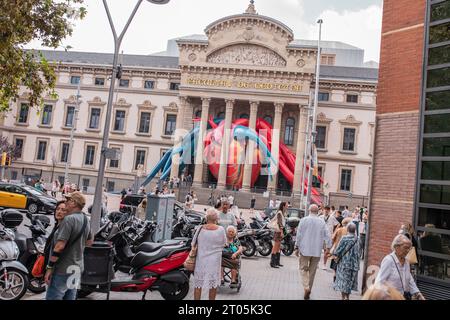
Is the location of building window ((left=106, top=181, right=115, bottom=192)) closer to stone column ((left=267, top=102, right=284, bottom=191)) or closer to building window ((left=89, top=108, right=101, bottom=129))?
building window ((left=89, top=108, right=101, bottom=129))

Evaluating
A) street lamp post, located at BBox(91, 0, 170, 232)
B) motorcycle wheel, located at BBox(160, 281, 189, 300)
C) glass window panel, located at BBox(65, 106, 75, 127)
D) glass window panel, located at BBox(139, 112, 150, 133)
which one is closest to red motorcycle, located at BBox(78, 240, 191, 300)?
motorcycle wheel, located at BBox(160, 281, 189, 300)

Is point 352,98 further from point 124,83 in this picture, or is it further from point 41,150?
point 41,150

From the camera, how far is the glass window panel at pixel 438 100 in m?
8.55

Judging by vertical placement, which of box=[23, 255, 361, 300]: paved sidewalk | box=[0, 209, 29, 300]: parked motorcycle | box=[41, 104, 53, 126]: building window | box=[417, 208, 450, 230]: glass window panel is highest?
box=[41, 104, 53, 126]: building window

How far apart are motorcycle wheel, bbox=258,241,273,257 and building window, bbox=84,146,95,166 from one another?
136 ft

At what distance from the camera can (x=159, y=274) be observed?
7.48 metres

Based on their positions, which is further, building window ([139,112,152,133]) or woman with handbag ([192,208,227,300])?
building window ([139,112,152,133])

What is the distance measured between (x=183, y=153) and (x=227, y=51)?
12263mm

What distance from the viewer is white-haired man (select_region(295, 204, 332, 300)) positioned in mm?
8781

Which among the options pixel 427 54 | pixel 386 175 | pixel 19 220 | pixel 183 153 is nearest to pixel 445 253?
pixel 386 175

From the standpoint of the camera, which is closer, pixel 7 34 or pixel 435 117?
pixel 435 117

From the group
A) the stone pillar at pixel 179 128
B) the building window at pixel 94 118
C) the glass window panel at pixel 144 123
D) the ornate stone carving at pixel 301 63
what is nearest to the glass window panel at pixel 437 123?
the ornate stone carving at pixel 301 63

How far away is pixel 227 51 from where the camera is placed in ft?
156
